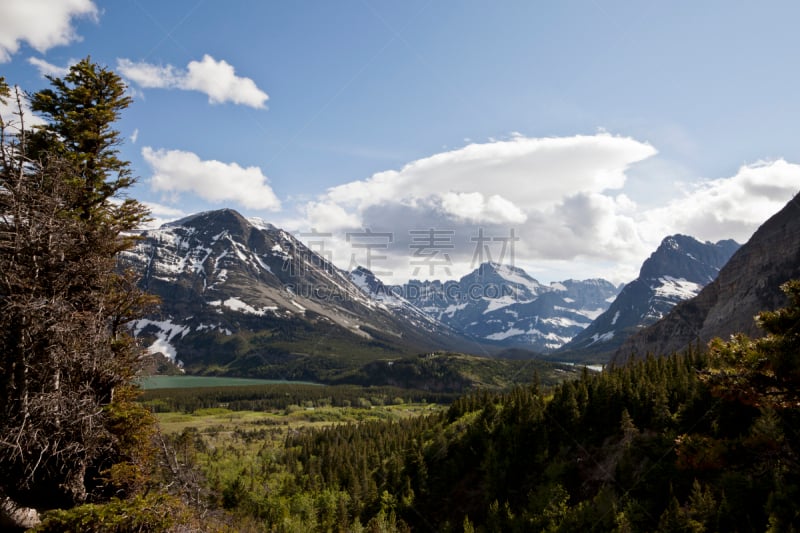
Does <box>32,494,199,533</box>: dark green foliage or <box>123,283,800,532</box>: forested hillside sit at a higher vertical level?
<box>32,494,199,533</box>: dark green foliage

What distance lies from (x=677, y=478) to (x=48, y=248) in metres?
64.3

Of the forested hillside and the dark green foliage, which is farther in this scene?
the dark green foliage

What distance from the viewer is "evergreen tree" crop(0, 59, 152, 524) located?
17359 millimetres

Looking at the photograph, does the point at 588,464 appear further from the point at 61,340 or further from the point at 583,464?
the point at 61,340

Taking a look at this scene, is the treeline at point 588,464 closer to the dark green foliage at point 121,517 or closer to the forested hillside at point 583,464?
the forested hillside at point 583,464

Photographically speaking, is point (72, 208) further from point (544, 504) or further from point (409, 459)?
point (409, 459)

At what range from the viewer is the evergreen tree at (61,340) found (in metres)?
17.4

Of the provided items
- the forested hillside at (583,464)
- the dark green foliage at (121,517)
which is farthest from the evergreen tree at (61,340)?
the forested hillside at (583,464)

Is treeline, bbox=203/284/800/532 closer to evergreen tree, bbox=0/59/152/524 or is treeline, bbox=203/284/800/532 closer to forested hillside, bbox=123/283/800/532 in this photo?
forested hillside, bbox=123/283/800/532

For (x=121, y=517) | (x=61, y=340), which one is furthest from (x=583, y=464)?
(x=61, y=340)

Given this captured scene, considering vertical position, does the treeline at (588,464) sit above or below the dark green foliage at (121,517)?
below

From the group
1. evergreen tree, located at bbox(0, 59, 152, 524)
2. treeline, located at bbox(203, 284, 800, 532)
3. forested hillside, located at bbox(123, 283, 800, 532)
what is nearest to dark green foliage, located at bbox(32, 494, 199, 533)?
evergreen tree, located at bbox(0, 59, 152, 524)

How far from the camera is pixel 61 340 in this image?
1850cm

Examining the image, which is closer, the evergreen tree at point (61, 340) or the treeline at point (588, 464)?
the treeline at point (588, 464)
